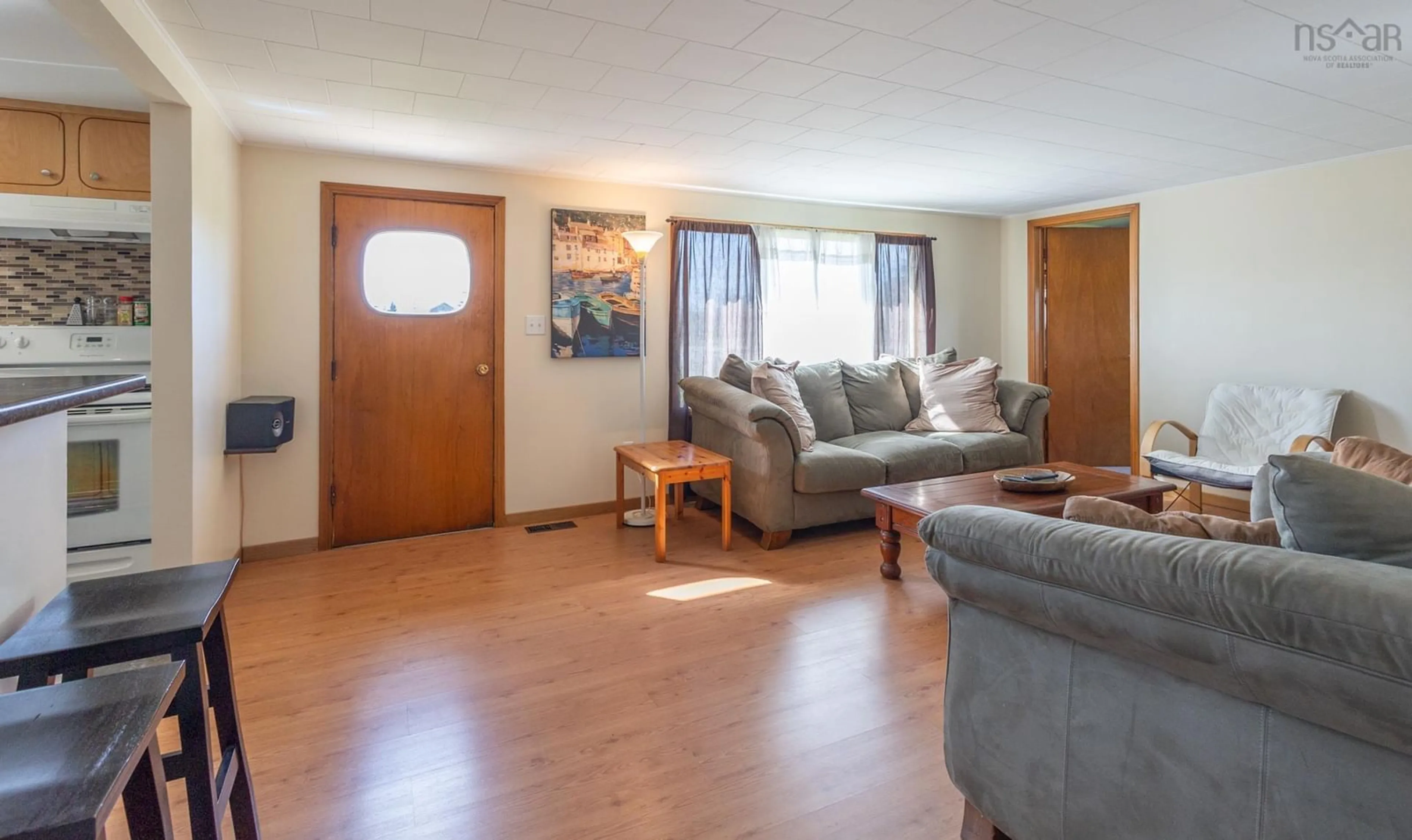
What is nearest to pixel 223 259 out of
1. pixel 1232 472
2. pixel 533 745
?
pixel 533 745

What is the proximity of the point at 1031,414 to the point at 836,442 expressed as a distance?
1.33 metres

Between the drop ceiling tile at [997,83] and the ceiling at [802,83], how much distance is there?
0.04ft

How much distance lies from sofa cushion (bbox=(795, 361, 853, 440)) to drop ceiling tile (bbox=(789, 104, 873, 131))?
5.57 ft

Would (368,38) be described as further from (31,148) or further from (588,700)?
(588,700)

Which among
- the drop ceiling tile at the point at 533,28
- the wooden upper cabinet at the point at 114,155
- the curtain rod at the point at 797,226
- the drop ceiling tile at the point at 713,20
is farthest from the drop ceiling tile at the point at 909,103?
the wooden upper cabinet at the point at 114,155

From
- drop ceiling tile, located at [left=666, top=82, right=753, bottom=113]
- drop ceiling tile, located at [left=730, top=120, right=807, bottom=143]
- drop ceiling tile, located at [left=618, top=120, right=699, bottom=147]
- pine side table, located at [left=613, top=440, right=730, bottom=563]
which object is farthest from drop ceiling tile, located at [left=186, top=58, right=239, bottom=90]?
pine side table, located at [left=613, top=440, right=730, bottom=563]

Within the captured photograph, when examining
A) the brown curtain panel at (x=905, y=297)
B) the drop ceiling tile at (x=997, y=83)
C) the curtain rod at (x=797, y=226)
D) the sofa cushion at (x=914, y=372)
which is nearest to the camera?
the drop ceiling tile at (x=997, y=83)

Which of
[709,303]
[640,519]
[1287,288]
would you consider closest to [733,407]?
[640,519]

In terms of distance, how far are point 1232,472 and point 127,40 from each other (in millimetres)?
5183

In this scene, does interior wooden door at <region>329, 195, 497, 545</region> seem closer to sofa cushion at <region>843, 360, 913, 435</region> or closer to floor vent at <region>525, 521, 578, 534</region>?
floor vent at <region>525, 521, 578, 534</region>

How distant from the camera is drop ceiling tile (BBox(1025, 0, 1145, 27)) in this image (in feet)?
6.72

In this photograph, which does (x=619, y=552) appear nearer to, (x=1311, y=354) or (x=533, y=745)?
(x=533, y=745)

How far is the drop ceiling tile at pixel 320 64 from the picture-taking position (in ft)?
7.85

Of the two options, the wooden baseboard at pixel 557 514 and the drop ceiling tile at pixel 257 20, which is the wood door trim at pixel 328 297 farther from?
the drop ceiling tile at pixel 257 20
